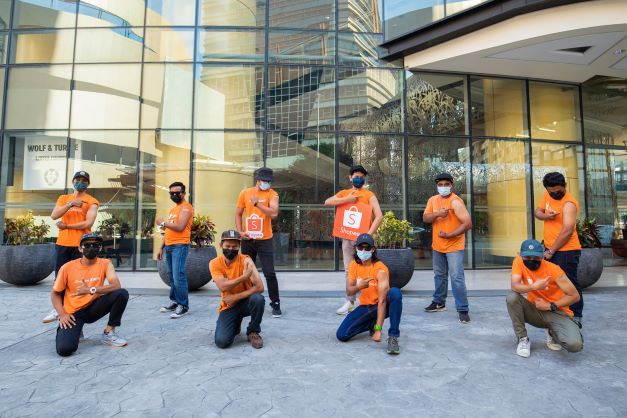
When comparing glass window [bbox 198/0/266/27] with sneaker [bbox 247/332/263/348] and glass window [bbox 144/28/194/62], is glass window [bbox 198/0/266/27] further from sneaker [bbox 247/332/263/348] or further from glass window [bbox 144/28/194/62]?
sneaker [bbox 247/332/263/348]

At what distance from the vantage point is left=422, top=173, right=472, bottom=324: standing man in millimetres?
4816

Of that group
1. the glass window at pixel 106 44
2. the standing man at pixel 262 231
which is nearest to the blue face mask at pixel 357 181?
the standing man at pixel 262 231

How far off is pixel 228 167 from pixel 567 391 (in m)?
8.98

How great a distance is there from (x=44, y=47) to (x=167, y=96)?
3.80 m

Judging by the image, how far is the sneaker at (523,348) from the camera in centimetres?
352

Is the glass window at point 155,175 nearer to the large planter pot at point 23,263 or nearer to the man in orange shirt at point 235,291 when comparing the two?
the large planter pot at point 23,263

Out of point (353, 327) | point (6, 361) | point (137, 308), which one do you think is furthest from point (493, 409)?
point (137, 308)

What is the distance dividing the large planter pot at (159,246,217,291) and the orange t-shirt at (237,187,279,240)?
5.91 ft

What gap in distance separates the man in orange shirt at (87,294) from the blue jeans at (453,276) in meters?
3.85

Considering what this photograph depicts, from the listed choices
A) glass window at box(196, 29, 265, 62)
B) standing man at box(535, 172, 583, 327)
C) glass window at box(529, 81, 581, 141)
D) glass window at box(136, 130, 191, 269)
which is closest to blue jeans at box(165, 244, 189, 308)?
standing man at box(535, 172, 583, 327)

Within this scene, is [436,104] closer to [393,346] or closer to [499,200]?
[499,200]

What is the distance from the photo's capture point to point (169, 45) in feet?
34.9

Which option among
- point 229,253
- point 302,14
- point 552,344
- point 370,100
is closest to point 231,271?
point 229,253

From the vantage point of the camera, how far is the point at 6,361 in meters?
3.43
